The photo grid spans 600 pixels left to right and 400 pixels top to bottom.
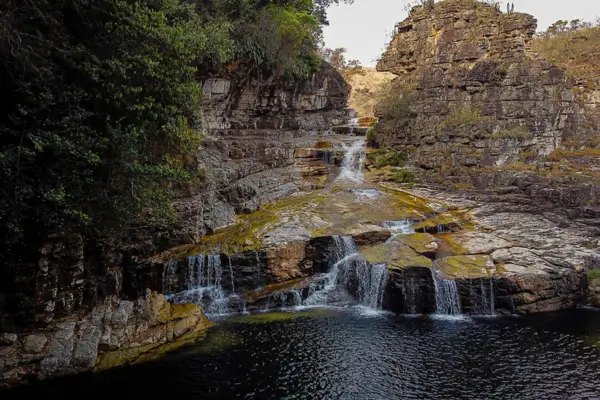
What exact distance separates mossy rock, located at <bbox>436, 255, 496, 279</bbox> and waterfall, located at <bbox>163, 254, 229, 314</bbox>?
31.8 feet

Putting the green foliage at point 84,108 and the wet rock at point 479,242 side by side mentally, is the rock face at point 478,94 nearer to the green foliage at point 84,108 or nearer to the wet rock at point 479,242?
the wet rock at point 479,242

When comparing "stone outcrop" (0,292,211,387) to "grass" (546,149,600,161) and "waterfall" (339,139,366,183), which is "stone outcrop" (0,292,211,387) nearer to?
"waterfall" (339,139,366,183)

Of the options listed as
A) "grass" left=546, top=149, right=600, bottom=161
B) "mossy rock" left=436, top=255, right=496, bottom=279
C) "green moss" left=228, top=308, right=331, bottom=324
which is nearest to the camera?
"green moss" left=228, top=308, right=331, bottom=324

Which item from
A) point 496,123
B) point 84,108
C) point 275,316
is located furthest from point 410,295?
point 496,123

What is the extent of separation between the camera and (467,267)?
64.6 ft

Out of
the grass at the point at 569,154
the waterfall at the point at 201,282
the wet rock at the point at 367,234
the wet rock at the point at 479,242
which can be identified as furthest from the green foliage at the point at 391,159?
the waterfall at the point at 201,282

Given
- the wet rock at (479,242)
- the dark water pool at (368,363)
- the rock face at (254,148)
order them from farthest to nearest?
the rock face at (254,148) < the wet rock at (479,242) < the dark water pool at (368,363)

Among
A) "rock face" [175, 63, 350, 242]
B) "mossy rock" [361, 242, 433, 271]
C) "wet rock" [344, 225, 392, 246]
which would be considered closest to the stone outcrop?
"rock face" [175, 63, 350, 242]

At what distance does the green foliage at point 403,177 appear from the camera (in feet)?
98.2

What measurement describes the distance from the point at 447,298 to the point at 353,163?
15.6 metres

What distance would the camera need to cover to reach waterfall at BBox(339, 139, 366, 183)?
31000mm

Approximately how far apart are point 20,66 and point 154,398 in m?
10.5

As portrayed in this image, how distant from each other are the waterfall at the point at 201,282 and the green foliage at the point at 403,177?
14666 mm

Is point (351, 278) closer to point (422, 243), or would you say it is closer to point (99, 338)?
point (422, 243)
